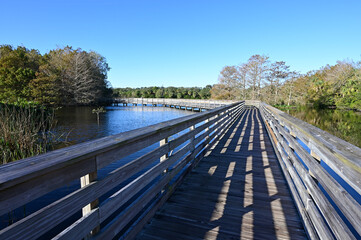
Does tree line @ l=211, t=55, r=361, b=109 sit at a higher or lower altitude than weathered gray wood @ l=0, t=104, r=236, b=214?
higher

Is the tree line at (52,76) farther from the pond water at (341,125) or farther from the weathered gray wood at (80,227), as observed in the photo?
the pond water at (341,125)

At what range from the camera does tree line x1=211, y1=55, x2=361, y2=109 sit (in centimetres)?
3547

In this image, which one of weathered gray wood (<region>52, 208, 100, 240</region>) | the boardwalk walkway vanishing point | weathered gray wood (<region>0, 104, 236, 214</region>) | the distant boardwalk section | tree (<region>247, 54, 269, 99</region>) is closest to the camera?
weathered gray wood (<region>0, 104, 236, 214</region>)

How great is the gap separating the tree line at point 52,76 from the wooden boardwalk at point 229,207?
28.6 meters

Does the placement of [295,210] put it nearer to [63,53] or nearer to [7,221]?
[7,221]

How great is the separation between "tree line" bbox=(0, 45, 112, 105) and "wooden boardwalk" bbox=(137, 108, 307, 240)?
28.6m

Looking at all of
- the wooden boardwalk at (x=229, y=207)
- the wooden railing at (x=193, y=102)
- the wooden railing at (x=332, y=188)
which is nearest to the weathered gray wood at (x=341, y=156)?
the wooden railing at (x=332, y=188)

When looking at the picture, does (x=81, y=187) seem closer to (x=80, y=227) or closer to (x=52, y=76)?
(x=80, y=227)

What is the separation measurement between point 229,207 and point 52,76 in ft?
127

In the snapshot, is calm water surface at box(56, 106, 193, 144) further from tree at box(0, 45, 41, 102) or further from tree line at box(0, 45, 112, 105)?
tree at box(0, 45, 41, 102)

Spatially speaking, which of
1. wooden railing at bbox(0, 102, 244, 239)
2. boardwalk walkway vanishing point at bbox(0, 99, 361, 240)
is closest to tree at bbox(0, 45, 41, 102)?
boardwalk walkway vanishing point at bbox(0, 99, 361, 240)

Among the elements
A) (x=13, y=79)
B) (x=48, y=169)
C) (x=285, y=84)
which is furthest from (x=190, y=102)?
(x=48, y=169)

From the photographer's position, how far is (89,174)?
146cm

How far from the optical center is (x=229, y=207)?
2707 millimetres
